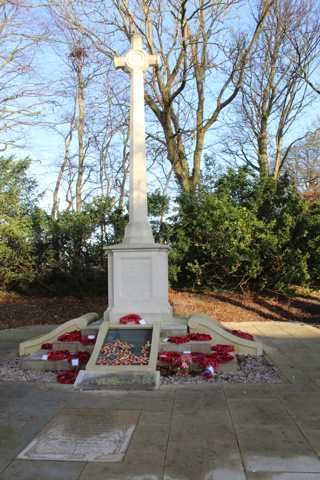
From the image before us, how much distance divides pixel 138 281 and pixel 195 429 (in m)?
3.69

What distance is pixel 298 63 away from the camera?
19453mm

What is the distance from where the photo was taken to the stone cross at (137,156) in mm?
8039

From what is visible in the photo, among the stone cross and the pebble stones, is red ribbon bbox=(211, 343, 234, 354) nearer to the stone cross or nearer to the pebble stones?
the pebble stones

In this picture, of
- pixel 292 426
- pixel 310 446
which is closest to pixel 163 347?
pixel 292 426

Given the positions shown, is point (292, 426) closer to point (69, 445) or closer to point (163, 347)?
point (69, 445)

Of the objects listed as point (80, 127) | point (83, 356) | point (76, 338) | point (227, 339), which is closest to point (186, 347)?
point (227, 339)

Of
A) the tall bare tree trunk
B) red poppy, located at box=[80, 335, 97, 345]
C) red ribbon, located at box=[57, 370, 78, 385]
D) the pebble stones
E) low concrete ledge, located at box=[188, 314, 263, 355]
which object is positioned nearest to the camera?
red ribbon, located at box=[57, 370, 78, 385]

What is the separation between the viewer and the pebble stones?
613 cm

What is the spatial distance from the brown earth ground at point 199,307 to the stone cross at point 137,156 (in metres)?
4.80

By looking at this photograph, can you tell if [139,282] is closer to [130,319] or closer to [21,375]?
[130,319]

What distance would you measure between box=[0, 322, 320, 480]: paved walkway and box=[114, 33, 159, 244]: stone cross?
320cm

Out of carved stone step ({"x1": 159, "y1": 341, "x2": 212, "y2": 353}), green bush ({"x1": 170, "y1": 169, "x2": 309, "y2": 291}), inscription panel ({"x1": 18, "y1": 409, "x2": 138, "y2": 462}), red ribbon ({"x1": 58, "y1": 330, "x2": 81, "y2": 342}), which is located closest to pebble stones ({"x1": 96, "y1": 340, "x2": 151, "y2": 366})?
carved stone step ({"x1": 159, "y1": 341, "x2": 212, "y2": 353})

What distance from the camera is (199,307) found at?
13172mm

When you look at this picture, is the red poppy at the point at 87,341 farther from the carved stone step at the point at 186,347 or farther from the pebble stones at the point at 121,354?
the carved stone step at the point at 186,347
